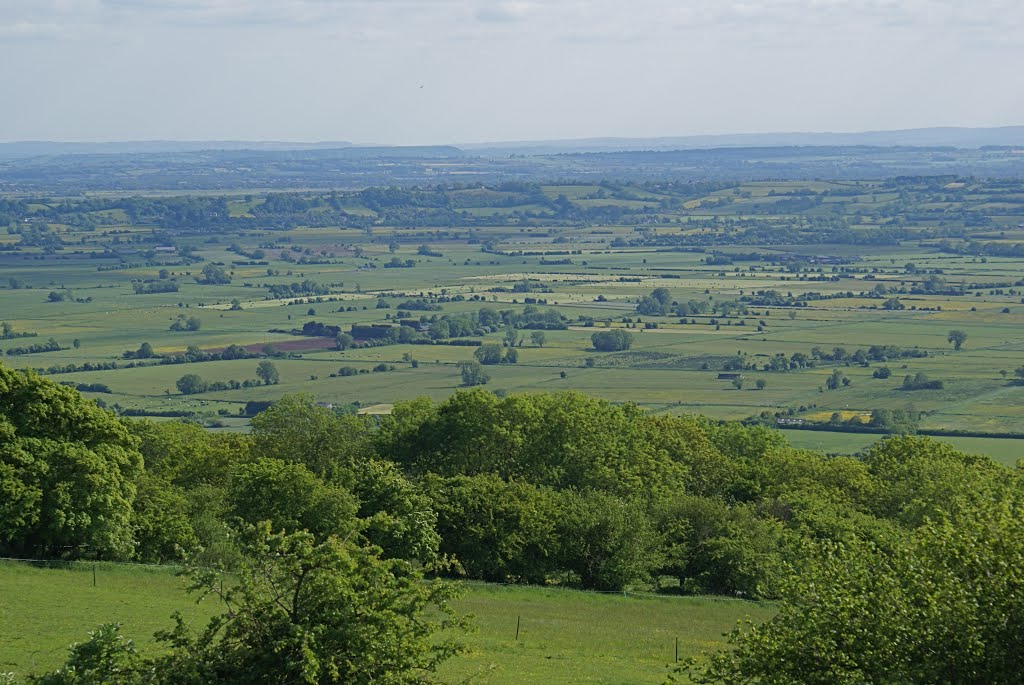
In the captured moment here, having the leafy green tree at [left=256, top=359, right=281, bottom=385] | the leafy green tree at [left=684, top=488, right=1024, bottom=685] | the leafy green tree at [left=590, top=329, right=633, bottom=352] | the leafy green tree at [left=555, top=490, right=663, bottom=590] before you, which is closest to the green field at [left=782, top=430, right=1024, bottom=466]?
the leafy green tree at [left=555, top=490, right=663, bottom=590]

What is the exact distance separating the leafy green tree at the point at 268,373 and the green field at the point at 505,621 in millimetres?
83685

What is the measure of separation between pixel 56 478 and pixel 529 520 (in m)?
16.0

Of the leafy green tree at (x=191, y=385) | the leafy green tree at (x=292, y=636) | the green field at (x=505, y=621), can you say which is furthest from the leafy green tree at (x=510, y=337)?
the leafy green tree at (x=292, y=636)

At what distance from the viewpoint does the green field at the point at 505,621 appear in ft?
113

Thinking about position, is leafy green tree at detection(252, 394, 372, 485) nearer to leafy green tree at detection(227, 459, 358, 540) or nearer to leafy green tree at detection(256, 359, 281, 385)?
A: leafy green tree at detection(227, 459, 358, 540)

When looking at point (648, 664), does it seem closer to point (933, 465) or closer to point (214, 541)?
point (214, 541)

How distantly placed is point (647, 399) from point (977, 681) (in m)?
93.2

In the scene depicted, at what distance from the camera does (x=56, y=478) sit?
45438 mm

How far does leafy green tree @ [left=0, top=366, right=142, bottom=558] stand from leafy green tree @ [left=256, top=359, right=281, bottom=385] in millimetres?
80670

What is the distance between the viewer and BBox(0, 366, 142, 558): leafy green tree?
44.5 metres

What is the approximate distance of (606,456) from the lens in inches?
2397

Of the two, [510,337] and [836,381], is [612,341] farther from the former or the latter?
[836,381]

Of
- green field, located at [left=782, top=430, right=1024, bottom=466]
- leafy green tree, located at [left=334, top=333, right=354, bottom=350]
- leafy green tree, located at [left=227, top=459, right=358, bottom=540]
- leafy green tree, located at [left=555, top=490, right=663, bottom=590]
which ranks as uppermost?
leafy green tree, located at [left=227, top=459, right=358, bottom=540]

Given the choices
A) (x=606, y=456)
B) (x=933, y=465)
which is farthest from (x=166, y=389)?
(x=933, y=465)
